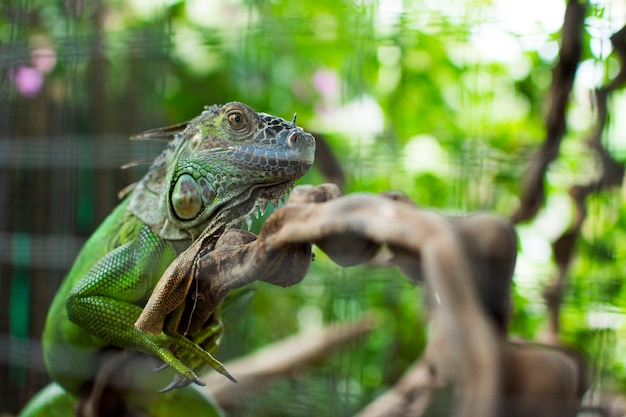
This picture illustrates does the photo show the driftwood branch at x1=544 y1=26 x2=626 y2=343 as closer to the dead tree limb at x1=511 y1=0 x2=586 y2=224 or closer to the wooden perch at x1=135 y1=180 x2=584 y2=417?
the dead tree limb at x1=511 y1=0 x2=586 y2=224

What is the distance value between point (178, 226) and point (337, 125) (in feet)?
1.65

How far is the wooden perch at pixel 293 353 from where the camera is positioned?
44.0 inches

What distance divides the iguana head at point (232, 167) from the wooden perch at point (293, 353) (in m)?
0.71

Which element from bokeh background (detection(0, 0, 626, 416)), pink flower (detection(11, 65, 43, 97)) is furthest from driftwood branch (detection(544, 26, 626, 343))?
pink flower (detection(11, 65, 43, 97))

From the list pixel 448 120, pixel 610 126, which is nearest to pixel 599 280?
pixel 610 126

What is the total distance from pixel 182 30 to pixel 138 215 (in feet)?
1.93

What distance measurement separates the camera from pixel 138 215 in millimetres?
434

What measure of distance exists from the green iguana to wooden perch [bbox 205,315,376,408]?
0.65 meters

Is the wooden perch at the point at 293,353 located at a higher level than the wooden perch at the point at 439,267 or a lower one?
lower

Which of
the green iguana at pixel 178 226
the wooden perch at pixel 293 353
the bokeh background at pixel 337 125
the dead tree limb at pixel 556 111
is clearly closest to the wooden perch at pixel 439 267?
the green iguana at pixel 178 226

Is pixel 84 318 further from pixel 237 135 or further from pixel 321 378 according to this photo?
pixel 321 378

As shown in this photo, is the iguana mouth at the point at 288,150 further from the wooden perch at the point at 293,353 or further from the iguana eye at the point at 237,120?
the wooden perch at the point at 293,353

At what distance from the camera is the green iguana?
0.37 meters

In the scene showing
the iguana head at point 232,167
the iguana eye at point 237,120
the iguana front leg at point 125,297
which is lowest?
the iguana front leg at point 125,297
